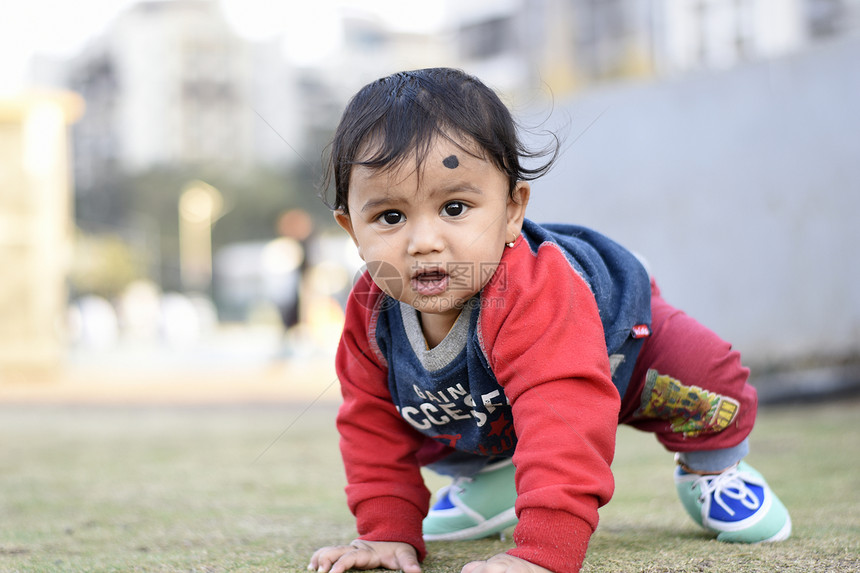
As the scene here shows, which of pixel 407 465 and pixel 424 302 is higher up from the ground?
pixel 424 302

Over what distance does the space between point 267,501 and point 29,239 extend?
251 inches

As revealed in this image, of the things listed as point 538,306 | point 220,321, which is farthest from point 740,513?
point 220,321

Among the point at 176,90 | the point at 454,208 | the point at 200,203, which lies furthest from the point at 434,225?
the point at 176,90

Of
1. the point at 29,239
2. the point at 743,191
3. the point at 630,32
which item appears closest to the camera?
the point at 743,191

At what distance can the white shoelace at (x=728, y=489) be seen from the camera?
5.39ft

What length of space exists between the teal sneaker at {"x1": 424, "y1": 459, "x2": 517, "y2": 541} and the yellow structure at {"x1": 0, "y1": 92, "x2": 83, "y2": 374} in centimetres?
680

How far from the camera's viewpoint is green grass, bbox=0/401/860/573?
4.96 feet

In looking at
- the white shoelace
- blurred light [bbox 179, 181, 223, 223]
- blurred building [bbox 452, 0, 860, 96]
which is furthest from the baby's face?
blurred light [bbox 179, 181, 223, 223]

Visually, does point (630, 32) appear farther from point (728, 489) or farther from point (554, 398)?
point (554, 398)

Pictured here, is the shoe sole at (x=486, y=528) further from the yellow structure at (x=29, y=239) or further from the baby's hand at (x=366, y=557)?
the yellow structure at (x=29, y=239)

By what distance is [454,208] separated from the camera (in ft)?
4.58

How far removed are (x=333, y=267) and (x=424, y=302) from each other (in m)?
20.4

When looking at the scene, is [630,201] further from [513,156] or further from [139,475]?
[513,156]

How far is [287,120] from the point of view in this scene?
49.4 m
